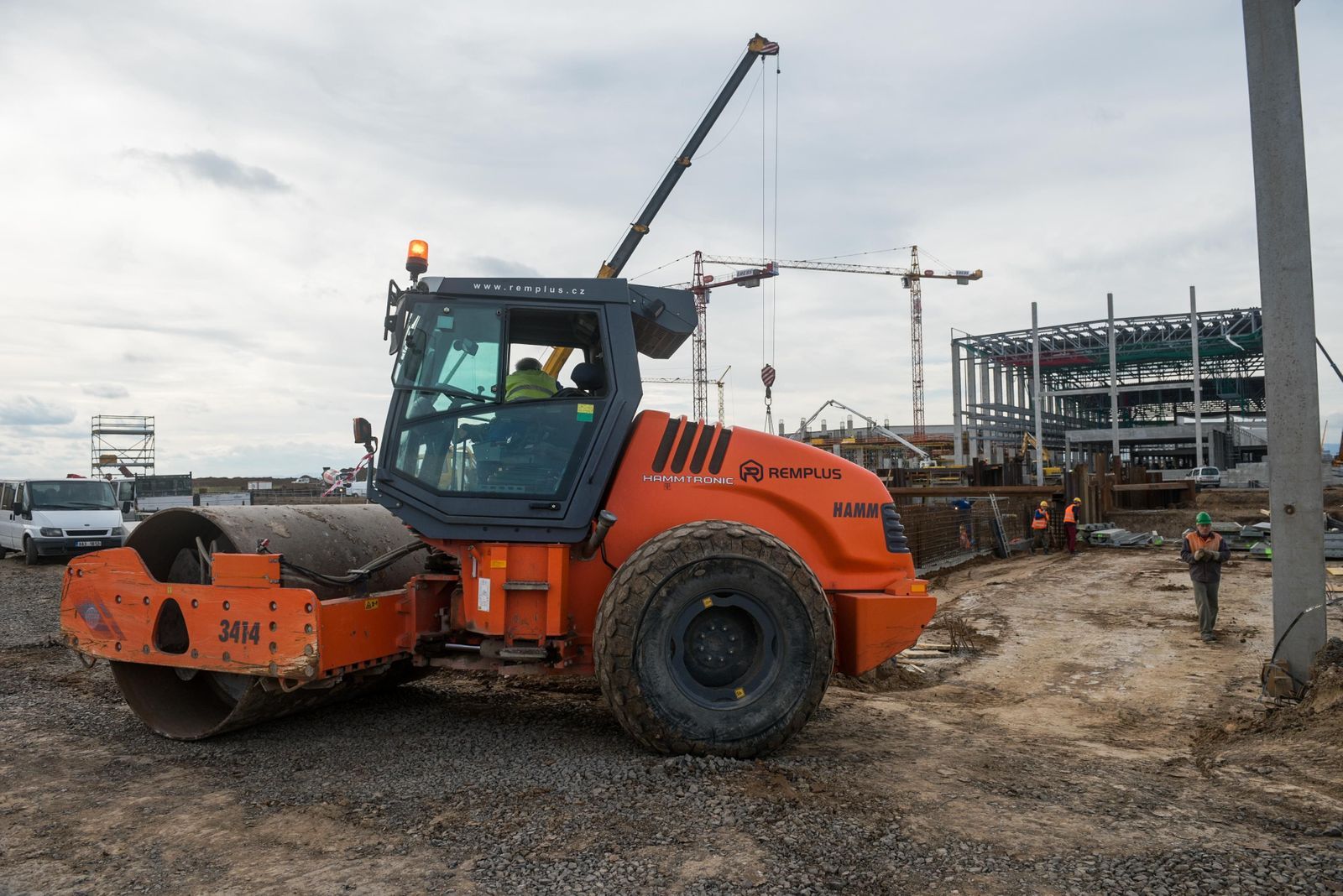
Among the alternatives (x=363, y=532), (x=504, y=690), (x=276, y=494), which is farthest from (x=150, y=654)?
(x=276, y=494)

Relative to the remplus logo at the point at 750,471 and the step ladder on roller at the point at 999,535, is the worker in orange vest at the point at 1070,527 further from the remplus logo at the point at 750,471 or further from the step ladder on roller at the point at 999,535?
the remplus logo at the point at 750,471

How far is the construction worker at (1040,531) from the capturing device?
2278 cm

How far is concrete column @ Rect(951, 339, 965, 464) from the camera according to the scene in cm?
4769

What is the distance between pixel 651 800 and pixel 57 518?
58.8ft

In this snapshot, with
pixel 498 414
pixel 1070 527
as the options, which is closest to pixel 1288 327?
pixel 498 414

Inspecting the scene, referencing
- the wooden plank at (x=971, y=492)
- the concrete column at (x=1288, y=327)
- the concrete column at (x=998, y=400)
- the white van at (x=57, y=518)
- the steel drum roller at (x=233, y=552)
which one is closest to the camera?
the steel drum roller at (x=233, y=552)

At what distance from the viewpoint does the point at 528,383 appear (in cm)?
537

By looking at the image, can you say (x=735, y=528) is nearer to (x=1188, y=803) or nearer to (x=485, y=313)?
(x=485, y=313)

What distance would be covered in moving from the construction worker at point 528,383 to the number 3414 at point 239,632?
76.6 inches

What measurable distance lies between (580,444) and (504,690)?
2.67m

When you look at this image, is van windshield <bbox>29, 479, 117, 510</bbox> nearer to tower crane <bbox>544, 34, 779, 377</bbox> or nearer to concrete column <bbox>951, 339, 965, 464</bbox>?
tower crane <bbox>544, 34, 779, 377</bbox>

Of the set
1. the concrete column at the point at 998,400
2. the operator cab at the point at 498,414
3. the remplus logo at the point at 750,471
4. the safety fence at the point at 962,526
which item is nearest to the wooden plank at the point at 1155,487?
the safety fence at the point at 962,526

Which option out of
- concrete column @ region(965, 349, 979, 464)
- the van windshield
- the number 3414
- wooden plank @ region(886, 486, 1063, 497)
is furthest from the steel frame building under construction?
the number 3414

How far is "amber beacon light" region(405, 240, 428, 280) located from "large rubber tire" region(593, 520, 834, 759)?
2.25 meters
